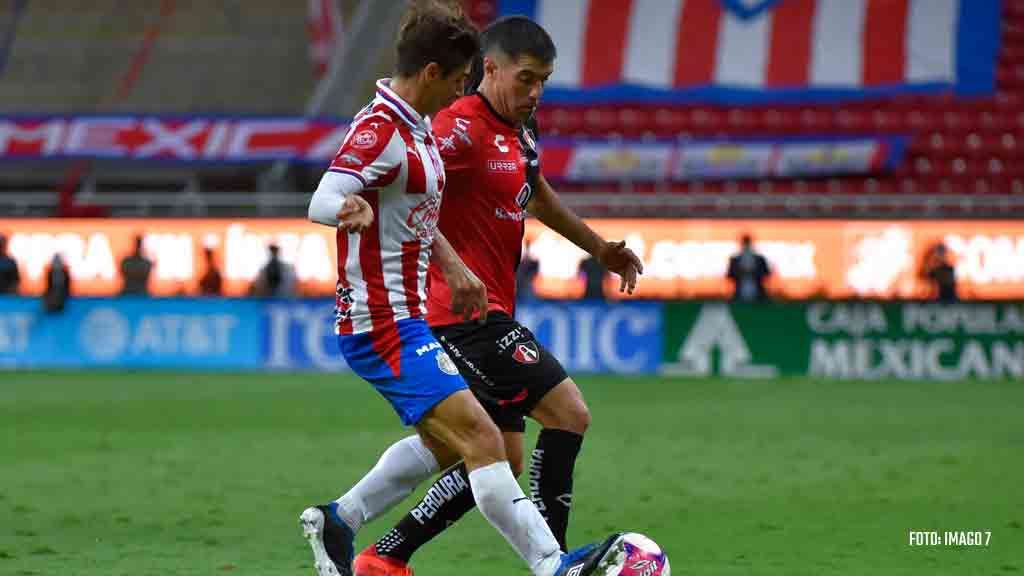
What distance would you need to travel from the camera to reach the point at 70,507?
9508 mm

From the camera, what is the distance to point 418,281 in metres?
6.23

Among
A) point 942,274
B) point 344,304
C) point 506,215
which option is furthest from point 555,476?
point 942,274

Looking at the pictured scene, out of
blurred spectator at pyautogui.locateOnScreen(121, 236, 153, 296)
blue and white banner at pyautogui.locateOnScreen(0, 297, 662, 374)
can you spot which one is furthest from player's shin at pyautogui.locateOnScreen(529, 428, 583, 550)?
blurred spectator at pyautogui.locateOnScreen(121, 236, 153, 296)

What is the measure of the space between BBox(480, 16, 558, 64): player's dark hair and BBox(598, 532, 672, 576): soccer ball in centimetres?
192

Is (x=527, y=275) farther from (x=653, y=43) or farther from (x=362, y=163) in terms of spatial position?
(x=362, y=163)

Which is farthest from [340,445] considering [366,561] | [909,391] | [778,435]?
[909,391]

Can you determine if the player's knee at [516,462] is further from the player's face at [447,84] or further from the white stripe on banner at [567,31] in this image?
the white stripe on banner at [567,31]

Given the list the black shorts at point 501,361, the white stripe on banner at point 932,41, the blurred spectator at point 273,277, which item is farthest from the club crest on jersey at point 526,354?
the white stripe on banner at point 932,41

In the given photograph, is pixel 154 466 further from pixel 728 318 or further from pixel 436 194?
pixel 728 318

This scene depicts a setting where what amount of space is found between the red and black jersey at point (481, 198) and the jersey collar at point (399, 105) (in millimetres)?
576

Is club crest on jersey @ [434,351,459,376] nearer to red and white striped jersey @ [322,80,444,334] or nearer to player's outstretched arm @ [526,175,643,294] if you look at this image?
red and white striped jersey @ [322,80,444,334]

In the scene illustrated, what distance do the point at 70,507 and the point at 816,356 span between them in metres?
14.7

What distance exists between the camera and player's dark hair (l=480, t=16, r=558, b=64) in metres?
6.76

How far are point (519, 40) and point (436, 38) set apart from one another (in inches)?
32.7
